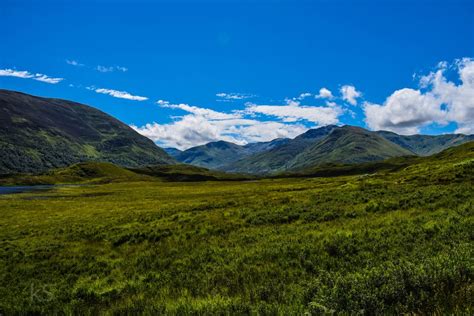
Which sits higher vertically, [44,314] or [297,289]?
[297,289]

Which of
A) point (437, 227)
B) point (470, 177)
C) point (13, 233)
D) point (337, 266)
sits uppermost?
point (470, 177)

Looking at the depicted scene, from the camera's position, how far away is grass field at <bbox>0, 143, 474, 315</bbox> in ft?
27.9

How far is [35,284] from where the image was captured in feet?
52.4

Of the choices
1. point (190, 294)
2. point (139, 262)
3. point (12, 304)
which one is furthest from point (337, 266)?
point (12, 304)

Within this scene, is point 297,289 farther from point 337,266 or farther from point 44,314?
point 44,314

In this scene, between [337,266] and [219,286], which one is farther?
[337,266]

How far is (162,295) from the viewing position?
40.8ft

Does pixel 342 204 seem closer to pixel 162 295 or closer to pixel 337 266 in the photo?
pixel 337 266

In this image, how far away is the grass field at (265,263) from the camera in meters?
8.51

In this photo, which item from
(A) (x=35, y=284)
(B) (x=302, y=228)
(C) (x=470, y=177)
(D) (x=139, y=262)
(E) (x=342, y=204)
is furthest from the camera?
(C) (x=470, y=177)

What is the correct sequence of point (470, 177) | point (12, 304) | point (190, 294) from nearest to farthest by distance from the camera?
1. point (190, 294)
2. point (12, 304)
3. point (470, 177)

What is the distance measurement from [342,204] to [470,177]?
19.1 meters

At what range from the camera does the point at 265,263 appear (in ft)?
49.8

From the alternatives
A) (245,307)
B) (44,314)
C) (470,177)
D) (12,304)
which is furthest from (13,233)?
(470,177)
